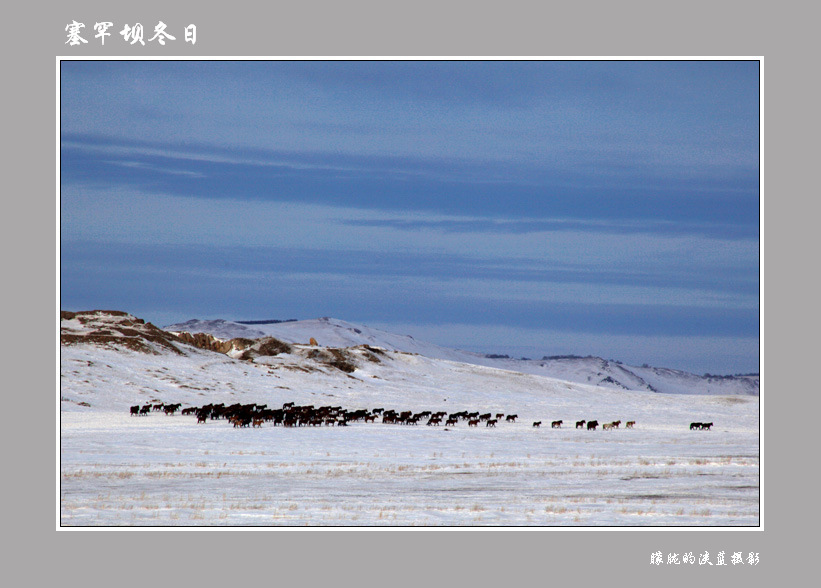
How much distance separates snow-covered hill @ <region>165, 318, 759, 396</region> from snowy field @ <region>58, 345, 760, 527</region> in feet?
232

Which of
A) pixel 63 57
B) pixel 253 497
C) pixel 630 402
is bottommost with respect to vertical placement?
pixel 630 402

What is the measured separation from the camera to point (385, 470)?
1068 inches

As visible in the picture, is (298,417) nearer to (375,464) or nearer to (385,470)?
(375,464)

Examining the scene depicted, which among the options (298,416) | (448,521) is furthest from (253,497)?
(298,416)

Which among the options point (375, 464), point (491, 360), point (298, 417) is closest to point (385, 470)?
point (375, 464)

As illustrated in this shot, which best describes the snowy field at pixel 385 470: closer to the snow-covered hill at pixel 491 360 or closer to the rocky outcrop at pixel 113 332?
the rocky outcrop at pixel 113 332

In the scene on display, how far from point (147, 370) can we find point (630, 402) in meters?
41.9

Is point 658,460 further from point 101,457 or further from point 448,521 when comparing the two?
point 101,457

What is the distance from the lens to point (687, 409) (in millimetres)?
71250

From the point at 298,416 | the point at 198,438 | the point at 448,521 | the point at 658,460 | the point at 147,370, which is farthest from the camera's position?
the point at 147,370

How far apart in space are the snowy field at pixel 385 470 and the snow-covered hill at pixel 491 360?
232 ft

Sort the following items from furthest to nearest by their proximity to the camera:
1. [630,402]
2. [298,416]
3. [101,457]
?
1. [630,402]
2. [298,416]
3. [101,457]

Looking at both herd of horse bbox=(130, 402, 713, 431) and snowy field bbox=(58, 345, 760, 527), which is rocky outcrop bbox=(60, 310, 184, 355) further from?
herd of horse bbox=(130, 402, 713, 431)

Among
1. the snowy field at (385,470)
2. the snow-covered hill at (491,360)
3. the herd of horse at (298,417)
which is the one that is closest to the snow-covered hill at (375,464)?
the snowy field at (385,470)
